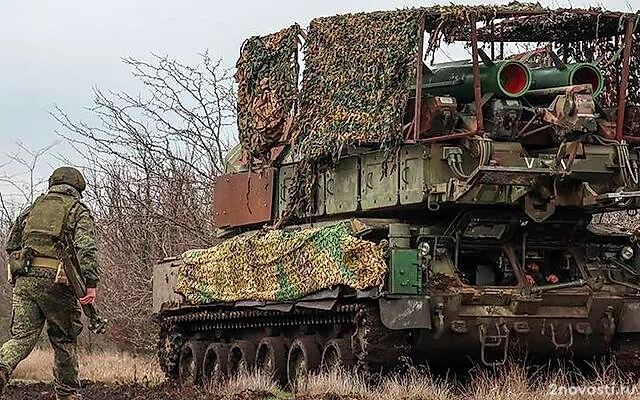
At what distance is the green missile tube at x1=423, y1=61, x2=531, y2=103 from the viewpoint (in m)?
15.1

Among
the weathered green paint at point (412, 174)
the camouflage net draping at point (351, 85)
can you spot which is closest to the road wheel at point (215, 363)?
the camouflage net draping at point (351, 85)

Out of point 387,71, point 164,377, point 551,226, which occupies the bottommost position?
point 164,377

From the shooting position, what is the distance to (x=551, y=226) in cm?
1582

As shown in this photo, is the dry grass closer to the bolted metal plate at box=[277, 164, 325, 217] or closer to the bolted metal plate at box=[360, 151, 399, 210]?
the bolted metal plate at box=[277, 164, 325, 217]

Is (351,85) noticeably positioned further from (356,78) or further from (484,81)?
(484,81)

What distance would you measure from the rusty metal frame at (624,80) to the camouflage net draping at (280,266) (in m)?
3.10

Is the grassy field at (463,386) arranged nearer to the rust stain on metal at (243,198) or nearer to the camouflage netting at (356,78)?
the rust stain on metal at (243,198)

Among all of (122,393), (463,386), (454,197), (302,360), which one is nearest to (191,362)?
(302,360)

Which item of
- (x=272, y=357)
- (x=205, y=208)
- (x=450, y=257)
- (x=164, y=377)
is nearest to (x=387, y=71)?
(x=450, y=257)

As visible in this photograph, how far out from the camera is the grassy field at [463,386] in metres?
13.0

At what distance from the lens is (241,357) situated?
18.0 meters

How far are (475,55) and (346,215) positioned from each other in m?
2.72

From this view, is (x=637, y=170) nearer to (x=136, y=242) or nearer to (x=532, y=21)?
(x=532, y=21)

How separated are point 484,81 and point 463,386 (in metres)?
3.16
